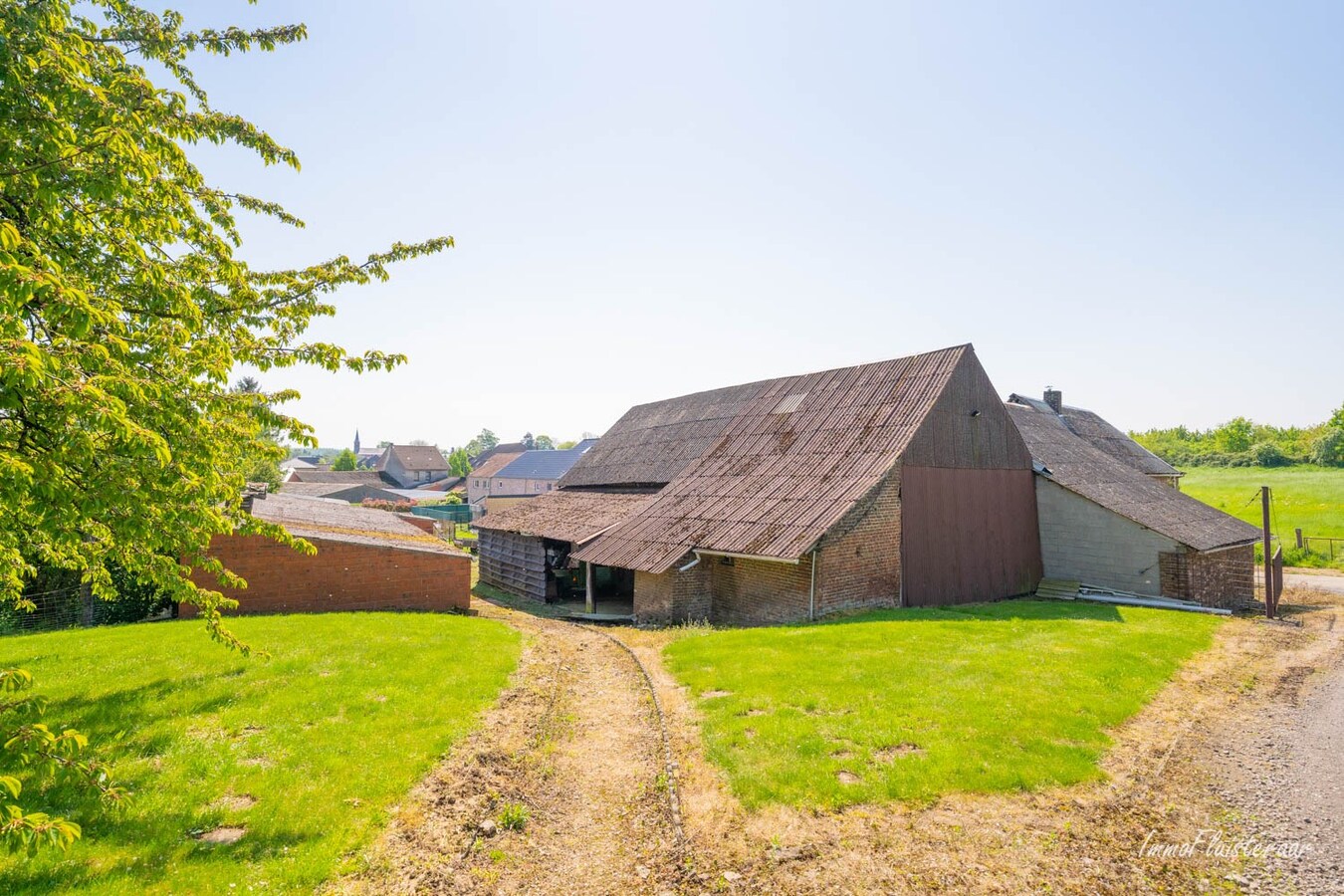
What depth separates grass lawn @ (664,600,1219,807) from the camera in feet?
25.0

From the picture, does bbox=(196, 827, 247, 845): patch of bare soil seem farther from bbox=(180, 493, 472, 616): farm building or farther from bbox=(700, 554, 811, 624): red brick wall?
bbox=(180, 493, 472, 616): farm building

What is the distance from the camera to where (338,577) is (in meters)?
19.4

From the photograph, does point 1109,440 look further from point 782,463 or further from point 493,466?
point 493,466

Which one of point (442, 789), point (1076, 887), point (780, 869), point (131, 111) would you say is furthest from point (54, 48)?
point (1076, 887)

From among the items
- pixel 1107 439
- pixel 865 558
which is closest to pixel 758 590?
pixel 865 558

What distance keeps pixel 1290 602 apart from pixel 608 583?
2441 centimetres

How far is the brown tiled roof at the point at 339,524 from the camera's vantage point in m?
20.8

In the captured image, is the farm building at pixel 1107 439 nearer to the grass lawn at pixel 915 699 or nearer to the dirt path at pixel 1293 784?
the grass lawn at pixel 915 699

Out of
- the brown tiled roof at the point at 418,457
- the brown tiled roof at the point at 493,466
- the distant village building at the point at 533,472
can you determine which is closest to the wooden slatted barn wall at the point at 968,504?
the distant village building at the point at 533,472

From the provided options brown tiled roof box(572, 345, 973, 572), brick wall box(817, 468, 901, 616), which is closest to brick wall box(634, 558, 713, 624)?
brown tiled roof box(572, 345, 973, 572)

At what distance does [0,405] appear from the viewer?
4.80 m

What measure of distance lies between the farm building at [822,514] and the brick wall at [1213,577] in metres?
3.86

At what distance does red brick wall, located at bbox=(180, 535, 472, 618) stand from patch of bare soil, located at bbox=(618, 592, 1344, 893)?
1400 centimetres

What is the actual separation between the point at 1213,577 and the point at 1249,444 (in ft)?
303
